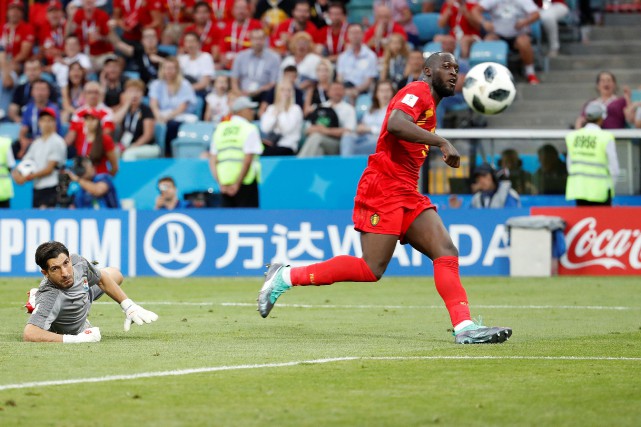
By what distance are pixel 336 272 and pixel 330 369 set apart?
2.08m

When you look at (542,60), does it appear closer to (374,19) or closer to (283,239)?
(374,19)

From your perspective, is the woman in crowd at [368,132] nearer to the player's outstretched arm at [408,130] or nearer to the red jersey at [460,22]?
the red jersey at [460,22]

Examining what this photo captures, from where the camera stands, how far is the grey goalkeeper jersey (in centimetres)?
959

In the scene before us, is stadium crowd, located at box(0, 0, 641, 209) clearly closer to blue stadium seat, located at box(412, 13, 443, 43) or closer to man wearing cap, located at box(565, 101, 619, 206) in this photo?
blue stadium seat, located at box(412, 13, 443, 43)

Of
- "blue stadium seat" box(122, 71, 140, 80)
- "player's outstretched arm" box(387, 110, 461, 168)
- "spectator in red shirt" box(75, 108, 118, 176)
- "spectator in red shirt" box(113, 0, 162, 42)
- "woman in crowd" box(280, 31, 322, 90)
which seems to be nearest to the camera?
"player's outstretched arm" box(387, 110, 461, 168)

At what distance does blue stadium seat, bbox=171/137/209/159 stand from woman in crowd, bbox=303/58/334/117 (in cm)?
178

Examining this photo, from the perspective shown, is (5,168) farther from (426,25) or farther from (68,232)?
(426,25)

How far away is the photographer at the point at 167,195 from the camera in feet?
62.5

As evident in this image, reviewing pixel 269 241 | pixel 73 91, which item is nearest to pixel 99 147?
pixel 269 241

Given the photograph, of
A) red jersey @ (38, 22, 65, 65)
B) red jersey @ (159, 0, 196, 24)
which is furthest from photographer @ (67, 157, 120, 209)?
red jersey @ (159, 0, 196, 24)

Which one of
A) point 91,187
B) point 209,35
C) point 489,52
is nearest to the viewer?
point 91,187

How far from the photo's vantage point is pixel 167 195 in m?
19.1

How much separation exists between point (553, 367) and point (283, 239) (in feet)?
33.4

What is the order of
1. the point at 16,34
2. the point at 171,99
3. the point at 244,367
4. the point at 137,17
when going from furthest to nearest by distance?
the point at 16,34, the point at 137,17, the point at 171,99, the point at 244,367
